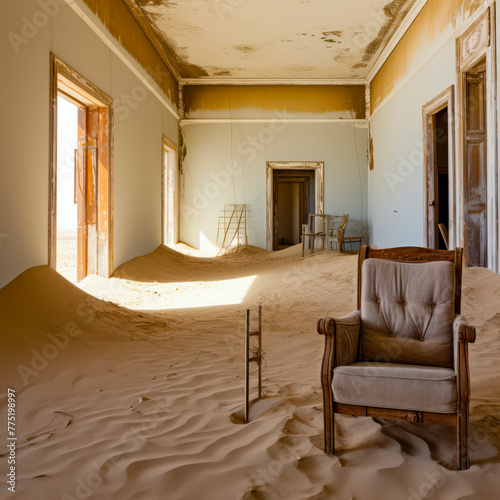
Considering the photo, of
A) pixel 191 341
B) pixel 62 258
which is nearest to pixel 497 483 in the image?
pixel 191 341

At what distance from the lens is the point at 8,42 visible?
4.22 metres

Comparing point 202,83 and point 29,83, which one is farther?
point 202,83

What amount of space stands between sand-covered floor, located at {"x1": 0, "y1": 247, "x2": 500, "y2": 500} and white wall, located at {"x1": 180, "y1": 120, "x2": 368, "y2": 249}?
7.24 m

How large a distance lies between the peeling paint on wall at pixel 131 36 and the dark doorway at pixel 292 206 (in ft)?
22.9

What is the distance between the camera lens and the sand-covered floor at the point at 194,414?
182cm

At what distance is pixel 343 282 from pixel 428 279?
4.24 m

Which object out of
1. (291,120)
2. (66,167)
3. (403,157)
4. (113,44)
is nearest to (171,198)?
(291,120)

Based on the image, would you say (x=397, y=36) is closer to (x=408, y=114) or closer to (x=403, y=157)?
(x=408, y=114)

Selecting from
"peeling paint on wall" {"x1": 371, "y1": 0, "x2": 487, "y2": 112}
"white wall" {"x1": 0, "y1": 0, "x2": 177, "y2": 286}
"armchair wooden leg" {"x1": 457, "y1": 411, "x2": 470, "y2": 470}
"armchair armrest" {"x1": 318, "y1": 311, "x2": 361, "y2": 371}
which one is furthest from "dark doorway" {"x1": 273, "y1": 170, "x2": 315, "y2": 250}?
→ "armchair wooden leg" {"x1": 457, "y1": 411, "x2": 470, "y2": 470}

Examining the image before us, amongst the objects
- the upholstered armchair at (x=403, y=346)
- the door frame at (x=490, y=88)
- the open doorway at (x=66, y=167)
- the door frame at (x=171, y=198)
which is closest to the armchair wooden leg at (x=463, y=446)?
the upholstered armchair at (x=403, y=346)

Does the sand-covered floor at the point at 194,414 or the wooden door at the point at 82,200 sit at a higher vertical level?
the wooden door at the point at 82,200

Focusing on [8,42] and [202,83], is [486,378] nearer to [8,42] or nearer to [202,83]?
[8,42]
